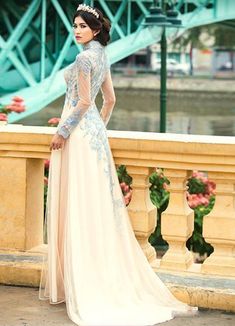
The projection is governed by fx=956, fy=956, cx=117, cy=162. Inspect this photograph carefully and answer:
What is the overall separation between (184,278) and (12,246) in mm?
953

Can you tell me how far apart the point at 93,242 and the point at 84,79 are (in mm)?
778

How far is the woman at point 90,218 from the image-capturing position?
450cm

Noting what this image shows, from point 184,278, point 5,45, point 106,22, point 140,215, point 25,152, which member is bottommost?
point 184,278

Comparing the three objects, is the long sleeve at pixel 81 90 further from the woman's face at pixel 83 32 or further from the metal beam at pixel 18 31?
the metal beam at pixel 18 31

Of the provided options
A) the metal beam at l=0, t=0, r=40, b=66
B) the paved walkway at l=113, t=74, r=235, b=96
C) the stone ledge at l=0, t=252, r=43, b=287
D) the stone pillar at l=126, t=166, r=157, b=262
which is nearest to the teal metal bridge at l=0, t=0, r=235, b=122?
the metal beam at l=0, t=0, r=40, b=66

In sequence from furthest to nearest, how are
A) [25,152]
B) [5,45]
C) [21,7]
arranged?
1. [21,7]
2. [5,45]
3. [25,152]

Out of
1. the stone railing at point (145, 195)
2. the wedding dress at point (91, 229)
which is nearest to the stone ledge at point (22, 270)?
the stone railing at point (145, 195)

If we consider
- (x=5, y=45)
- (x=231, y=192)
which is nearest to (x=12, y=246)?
(x=231, y=192)

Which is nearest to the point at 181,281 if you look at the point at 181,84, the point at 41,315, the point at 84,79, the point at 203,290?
the point at 203,290

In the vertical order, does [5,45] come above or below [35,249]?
above

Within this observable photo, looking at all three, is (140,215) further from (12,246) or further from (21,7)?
(21,7)

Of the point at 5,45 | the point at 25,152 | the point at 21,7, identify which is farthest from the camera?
the point at 21,7

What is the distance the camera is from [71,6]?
23.8 m

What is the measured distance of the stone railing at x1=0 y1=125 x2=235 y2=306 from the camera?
4.62m
